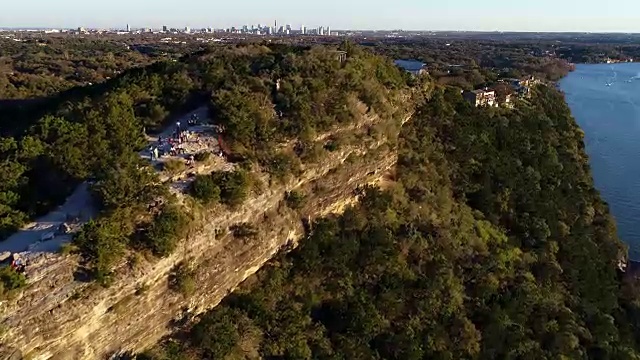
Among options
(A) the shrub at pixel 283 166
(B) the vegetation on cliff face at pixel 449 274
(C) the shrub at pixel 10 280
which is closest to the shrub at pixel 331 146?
(A) the shrub at pixel 283 166

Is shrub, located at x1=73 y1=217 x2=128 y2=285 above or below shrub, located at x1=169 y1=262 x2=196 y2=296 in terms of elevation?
above

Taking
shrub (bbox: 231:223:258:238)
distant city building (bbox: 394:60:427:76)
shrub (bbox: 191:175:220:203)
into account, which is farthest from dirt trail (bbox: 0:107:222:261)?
distant city building (bbox: 394:60:427:76)

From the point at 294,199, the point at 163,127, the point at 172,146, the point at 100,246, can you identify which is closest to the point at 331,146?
the point at 294,199

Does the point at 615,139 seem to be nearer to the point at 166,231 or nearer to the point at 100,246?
the point at 166,231

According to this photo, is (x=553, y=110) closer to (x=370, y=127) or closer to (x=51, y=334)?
(x=370, y=127)

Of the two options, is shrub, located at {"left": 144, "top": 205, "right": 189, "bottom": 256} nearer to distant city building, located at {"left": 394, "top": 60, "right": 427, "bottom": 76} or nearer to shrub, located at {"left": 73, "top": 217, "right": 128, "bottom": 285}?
shrub, located at {"left": 73, "top": 217, "right": 128, "bottom": 285}

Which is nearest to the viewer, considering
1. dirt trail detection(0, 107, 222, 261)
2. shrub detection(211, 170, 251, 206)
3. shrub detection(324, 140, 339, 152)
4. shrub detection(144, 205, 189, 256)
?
dirt trail detection(0, 107, 222, 261)
